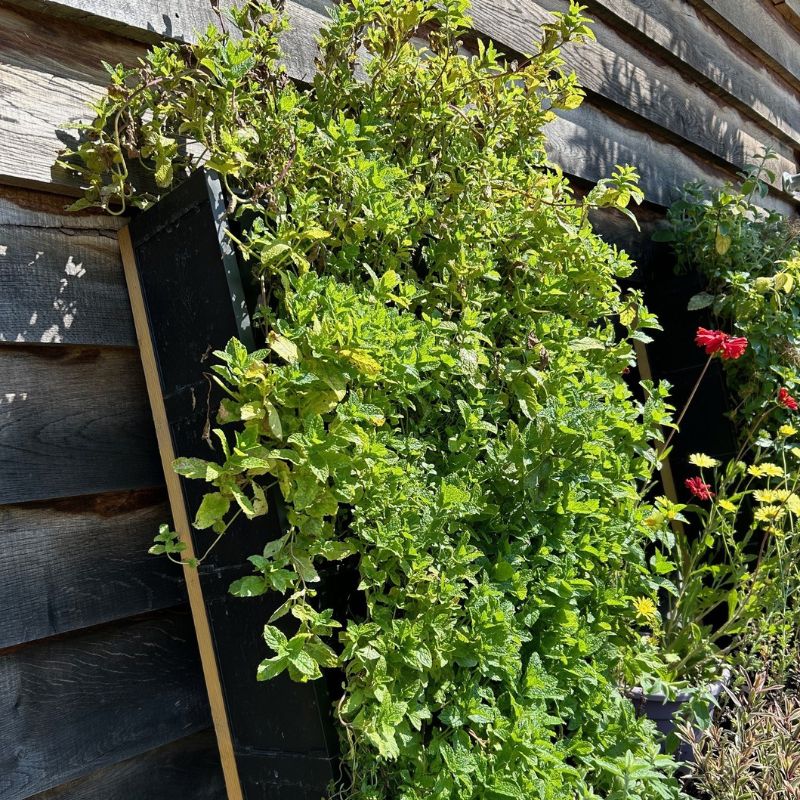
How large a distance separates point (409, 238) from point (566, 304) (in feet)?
1.42

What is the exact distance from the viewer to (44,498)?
1358mm

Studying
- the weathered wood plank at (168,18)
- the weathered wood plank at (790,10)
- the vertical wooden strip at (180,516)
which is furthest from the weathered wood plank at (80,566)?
the weathered wood plank at (790,10)

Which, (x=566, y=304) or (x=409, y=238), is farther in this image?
(x=566, y=304)

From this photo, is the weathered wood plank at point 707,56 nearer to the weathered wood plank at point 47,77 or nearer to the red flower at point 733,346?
the red flower at point 733,346

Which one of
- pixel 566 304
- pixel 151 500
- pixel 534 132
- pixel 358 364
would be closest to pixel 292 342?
pixel 358 364

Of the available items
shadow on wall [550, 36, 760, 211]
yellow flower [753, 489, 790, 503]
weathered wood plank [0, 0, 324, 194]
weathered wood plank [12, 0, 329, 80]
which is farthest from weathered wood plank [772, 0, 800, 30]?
weathered wood plank [0, 0, 324, 194]

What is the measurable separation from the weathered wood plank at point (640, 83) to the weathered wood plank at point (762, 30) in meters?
0.32

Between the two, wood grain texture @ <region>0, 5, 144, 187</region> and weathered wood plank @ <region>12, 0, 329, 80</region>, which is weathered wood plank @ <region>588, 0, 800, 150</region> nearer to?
weathered wood plank @ <region>12, 0, 329, 80</region>

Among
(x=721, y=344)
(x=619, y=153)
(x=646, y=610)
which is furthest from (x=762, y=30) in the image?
(x=646, y=610)

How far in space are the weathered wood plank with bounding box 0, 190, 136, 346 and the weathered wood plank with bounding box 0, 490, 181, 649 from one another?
29 centimetres

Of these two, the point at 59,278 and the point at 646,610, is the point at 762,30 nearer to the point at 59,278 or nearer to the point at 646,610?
the point at 646,610

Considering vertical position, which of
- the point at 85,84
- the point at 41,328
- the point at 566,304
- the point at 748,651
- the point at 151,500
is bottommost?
the point at 748,651

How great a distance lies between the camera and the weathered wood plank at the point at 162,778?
138 centimetres

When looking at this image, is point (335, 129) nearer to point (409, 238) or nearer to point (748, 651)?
point (409, 238)
